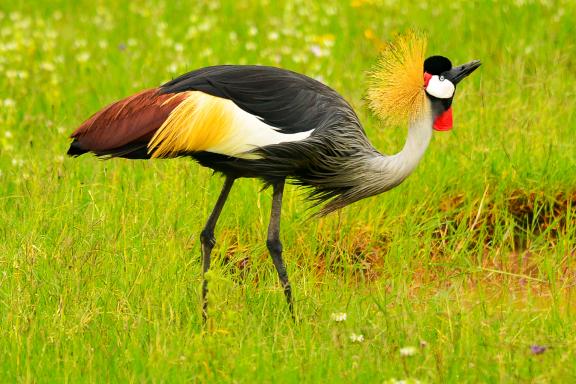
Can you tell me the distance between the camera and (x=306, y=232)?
18.3ft

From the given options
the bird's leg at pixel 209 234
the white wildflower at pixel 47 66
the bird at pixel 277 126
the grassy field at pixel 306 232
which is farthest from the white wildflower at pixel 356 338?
the white wildflower at pixel 47 66

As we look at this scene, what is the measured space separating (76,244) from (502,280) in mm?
1892

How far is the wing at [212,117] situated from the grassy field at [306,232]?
50cm

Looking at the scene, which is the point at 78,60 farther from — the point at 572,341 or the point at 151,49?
the point at 572,341

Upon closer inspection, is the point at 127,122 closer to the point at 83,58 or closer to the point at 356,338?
the point at 356,338

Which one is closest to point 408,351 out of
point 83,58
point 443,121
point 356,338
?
point 356,338

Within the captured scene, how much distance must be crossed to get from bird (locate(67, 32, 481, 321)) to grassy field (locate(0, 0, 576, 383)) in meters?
0.36

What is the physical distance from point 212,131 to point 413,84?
95cm

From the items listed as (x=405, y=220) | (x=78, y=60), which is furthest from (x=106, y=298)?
(x=78, y=60)

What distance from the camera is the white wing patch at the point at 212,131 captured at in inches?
183

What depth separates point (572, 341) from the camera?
4.10 metres

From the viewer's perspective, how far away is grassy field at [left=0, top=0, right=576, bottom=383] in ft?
13.6

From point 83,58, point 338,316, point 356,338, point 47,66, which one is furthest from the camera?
point 83,58

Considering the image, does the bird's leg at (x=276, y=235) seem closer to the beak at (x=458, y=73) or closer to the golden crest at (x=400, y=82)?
the golden crest at (x=400, y=82)
